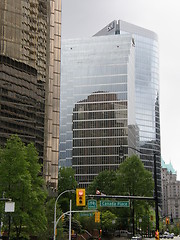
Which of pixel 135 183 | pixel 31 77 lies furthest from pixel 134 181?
pixel 31 77

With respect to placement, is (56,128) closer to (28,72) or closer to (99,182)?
(28,72)

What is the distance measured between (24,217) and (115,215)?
5081 centimetres

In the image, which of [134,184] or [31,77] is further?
[134,184]

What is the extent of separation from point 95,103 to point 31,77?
300 feet

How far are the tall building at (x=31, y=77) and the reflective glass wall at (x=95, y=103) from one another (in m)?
78.2

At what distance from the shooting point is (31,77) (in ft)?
284

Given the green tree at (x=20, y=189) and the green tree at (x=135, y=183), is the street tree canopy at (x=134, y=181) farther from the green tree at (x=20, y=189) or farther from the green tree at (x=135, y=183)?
the green tree at (x=20, y=189)

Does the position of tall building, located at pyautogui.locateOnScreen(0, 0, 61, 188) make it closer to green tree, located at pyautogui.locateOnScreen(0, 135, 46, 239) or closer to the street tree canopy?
the street tree canopy

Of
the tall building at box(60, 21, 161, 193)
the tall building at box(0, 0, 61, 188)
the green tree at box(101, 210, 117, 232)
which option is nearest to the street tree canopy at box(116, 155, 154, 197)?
the green tree at box(101, 210, 117, 232)

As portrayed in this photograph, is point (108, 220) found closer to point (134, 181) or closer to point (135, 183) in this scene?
point (135, 183)

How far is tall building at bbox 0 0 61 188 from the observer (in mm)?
81312

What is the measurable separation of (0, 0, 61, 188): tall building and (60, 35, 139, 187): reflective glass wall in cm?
7824

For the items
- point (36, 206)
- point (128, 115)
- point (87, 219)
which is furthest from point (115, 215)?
point (128, 115)

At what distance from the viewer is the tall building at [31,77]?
81.3m
